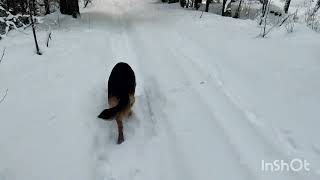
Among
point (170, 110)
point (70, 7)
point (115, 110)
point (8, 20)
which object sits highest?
point (8, 20)

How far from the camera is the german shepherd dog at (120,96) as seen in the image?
4.57 metres

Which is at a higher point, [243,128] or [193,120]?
[243,128]

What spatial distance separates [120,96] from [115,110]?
0.44 metres

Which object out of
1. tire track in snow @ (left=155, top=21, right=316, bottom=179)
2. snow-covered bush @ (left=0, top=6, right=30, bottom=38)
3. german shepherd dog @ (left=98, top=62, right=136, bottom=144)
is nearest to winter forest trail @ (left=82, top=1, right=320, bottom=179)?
tire track in snow @ (left=155, top=21, right=316, bottom=179)

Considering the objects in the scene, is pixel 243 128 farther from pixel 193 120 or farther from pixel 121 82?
pixel 121 82

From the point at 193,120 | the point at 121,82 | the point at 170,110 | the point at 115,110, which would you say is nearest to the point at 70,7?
the point at 121,82

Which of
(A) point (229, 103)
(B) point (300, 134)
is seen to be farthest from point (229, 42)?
(B) point (300, 134)

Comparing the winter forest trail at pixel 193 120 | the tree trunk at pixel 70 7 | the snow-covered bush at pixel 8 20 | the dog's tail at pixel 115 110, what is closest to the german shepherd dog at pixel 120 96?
the dog's tail at pixel 115 110

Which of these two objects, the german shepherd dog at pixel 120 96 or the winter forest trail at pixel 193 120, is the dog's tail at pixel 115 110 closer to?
the german shepherd dog at pixel 120 96

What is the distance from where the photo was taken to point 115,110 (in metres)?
4.57

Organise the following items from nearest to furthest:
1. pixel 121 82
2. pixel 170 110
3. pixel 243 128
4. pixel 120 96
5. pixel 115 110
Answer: pixel 115 110
pixel 243 128
pixel 120 96
pixel 121 82
pixel 170 110

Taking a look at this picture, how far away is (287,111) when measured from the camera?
4906 mm

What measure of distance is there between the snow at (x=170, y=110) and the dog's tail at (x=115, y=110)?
0.62m

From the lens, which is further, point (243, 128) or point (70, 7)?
point (70, 7)
